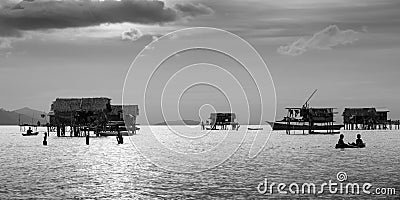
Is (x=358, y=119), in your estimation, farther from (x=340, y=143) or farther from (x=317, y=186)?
(x=317, y=186)

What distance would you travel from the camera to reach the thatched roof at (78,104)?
111 metres

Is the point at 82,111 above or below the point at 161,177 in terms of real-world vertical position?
above

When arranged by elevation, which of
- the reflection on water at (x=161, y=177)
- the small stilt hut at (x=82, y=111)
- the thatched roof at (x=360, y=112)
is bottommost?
the reflection on water at (x=161, y=177)

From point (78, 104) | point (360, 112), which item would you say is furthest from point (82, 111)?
point (360, 112)

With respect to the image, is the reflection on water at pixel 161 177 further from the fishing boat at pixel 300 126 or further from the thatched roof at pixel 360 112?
the thatched roof at pixel 360 112

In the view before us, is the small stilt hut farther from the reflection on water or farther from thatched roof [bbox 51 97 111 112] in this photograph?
the reflection on water

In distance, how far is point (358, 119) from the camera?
160375 mm

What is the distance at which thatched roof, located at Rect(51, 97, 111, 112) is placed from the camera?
363 ft

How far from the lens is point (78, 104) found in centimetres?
11106

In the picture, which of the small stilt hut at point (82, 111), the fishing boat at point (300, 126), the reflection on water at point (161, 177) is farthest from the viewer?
the fishing boat at point (300, 126)

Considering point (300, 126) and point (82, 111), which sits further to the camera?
point (300, 126)

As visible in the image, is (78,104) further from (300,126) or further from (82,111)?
(300,126)

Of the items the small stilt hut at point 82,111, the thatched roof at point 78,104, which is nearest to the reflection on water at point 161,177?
the small stilt hut at point 82,111

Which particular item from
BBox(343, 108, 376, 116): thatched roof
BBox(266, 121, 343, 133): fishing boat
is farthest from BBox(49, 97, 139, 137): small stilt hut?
BBox(343, 108, 376, 116): thatched roof
